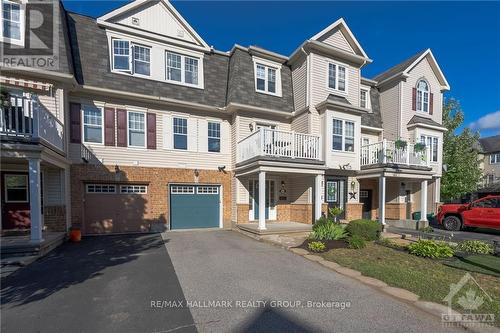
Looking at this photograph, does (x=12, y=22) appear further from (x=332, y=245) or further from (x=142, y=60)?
(x=332, y=245)

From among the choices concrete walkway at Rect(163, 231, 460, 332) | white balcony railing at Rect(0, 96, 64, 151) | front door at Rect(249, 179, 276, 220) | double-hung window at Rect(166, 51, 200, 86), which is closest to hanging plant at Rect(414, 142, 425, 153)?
front door at Rect(249, 179, 276, 220)

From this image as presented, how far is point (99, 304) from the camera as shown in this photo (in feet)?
13.8

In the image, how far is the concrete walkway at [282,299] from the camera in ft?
11.7

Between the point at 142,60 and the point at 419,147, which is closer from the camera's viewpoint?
the point at 142,60

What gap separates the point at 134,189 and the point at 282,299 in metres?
8.99

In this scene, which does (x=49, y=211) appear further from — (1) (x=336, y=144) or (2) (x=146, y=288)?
(1) (x=336, y=144)

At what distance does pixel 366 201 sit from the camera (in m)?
15.8

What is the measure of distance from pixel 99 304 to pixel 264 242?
608 centimetres

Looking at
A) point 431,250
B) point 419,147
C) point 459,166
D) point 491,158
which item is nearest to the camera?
point 431,250

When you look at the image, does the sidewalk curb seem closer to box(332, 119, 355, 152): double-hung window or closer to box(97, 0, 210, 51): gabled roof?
box(332, 119, 355, 152): double-hung window

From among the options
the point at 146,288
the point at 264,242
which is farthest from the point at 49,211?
the point at 264,242

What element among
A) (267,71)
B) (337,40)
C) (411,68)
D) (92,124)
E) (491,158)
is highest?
(337,40)

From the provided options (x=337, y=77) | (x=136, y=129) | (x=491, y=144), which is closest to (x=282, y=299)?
(x=136, y=129)

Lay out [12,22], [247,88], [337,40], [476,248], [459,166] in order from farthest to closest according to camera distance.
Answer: [459,166] < [337,40] < [247,88] < [12,22] < [476,248]
